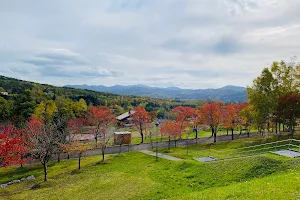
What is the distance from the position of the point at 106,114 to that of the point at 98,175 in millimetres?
30175

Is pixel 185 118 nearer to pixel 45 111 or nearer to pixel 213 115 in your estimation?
pixel 213 115

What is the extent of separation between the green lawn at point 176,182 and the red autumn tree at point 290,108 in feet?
67.5

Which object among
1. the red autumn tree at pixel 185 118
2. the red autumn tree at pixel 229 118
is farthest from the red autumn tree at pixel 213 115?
the red autumn tree at pixel 185 118

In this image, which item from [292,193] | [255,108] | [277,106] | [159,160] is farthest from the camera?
[255,108]

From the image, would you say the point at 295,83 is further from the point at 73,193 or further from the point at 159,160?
the point at 73,193

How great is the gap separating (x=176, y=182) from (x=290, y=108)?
28.2 metres

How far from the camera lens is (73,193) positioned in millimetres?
24625

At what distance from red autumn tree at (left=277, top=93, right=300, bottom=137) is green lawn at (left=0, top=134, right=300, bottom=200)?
67.5ft

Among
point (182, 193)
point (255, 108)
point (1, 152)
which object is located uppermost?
point (255, 108)

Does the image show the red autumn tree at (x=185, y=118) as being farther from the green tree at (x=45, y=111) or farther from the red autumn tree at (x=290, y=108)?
the green tree at (x=45, y=111)

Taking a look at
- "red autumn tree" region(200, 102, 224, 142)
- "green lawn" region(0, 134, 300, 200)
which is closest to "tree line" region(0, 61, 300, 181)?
"red autumn tree" region(200, 102, 224, 142)

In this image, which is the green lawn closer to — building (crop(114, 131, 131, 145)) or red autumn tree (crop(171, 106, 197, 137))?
building (crop(114, 131, 131, 145))

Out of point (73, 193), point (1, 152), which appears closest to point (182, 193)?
point (73, 193)

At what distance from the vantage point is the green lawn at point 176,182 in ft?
52.6
